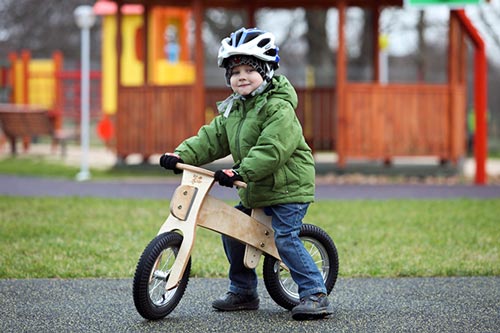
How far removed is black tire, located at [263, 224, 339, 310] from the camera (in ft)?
18.4

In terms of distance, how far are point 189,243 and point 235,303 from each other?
24.6 inches

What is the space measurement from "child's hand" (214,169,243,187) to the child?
0.16 m

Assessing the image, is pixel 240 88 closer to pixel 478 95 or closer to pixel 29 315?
pixel 29 315

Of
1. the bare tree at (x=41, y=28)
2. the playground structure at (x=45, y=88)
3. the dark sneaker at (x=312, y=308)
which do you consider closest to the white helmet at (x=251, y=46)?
the dark sneaker at (x=312, y=308)

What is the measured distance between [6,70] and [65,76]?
2.94 metres

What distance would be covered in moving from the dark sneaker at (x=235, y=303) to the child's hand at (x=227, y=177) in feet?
2.81

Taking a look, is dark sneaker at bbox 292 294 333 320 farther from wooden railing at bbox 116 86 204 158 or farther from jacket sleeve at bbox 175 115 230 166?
wooden railing at bbox 116 86 204 158

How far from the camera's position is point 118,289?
6.25 meters

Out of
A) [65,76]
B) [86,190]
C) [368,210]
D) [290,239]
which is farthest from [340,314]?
[65,76]

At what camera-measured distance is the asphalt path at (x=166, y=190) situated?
1223 centimetres

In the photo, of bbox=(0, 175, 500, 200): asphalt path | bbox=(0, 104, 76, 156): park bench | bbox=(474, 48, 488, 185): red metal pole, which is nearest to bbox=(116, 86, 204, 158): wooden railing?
bbox=(0, 175, 500, 200): asphalt path

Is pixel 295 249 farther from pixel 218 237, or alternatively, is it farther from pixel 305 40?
pixel 305 40

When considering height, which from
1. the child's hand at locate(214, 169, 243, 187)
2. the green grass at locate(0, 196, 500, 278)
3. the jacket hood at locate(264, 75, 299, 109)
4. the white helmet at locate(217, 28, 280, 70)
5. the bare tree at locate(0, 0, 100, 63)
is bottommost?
the green grass at locate(0, 196, 500, 278)

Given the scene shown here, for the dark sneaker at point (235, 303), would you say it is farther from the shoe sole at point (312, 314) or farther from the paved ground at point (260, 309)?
the shoe sole at point (312, 314)
